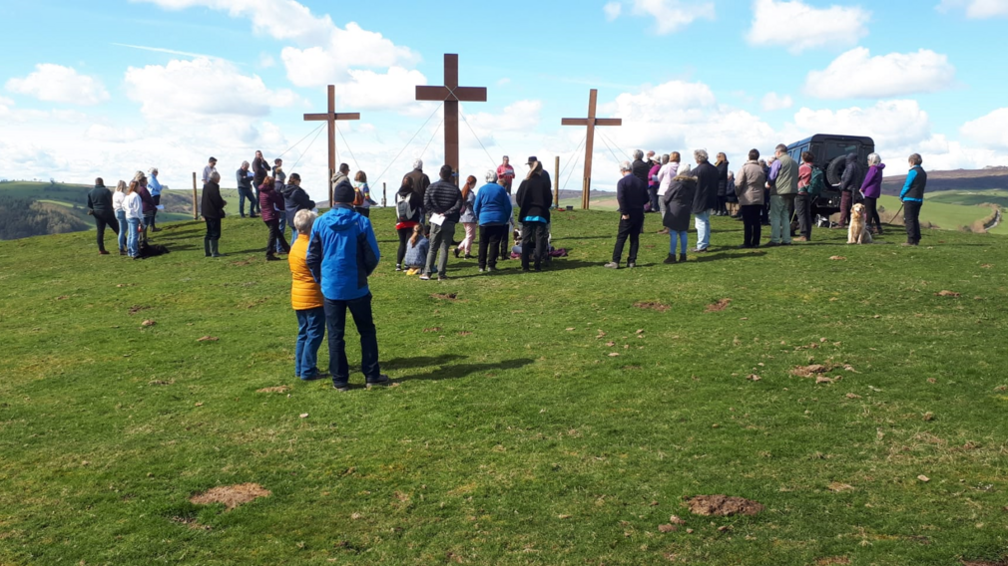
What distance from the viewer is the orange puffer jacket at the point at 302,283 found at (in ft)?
28.9

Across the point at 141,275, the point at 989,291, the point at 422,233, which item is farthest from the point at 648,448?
the point at 141,275

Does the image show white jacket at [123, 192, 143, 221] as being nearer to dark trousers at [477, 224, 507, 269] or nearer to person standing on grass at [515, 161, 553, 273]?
dark trousers at [477, 224, 507, 269]

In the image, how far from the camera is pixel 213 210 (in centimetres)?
1997

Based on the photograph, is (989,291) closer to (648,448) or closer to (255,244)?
(648,448)

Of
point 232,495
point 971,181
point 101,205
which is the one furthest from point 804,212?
point 971,181

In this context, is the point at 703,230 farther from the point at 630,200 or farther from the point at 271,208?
the point at 271,208

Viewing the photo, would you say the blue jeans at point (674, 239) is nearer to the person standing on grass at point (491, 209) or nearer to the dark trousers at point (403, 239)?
the person standing on grass at point (491, 209)

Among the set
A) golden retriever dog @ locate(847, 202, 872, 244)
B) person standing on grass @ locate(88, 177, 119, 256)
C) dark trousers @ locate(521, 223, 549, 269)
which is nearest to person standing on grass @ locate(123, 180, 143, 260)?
person standing on grass @ locate(88, 177, 119, 256)

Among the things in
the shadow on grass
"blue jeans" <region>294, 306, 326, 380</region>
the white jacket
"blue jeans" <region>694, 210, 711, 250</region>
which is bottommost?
the shadow on grass

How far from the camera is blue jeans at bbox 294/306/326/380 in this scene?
29.7 ft

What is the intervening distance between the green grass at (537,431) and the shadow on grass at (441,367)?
0.16 ft

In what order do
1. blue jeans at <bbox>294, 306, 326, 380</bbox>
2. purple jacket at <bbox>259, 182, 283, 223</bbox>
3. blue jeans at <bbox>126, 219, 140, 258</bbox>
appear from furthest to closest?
blue jeans at <bbox>126, 219, 140, 258</bbox>
purple jacket at <bbox>259, 182, 283, 223</bbox>
blue jeans at <bbox>294, 306, 326, 380</bbox>

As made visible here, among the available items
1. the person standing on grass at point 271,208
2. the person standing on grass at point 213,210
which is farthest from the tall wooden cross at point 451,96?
the person standing on grass at point 213,210

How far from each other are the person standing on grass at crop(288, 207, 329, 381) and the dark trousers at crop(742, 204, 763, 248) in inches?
472
